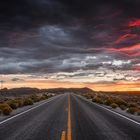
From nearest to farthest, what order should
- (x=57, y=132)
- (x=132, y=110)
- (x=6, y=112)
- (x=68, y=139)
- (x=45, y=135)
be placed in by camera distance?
(x=68, y=139) < (x=45, y=135) < (x=57, y=132) < (x=6, y=112) < (x=132, y=110)

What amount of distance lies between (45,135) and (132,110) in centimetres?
1306

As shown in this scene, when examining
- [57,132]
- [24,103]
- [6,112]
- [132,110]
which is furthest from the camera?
[24,103]

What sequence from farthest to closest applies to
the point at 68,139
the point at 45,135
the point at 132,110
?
1. the point at 132,110
2. the point at 45,135
3. the point at 68,139

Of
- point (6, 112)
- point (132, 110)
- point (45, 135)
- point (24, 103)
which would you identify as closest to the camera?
point (45, 135)

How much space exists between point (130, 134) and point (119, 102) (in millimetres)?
22473

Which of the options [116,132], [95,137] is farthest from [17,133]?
[116,132]

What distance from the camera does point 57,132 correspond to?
10875 mm

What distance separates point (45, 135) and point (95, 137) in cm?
203

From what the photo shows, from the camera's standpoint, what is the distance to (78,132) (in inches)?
430

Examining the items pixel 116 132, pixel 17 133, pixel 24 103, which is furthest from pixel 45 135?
pixel 24 103

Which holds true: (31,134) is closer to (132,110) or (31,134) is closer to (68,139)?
(68,139)

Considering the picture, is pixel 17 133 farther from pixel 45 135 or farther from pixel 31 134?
pixel 45 135

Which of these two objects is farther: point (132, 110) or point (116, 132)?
point (132, 110)

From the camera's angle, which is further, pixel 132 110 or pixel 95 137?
pixel 132 110
